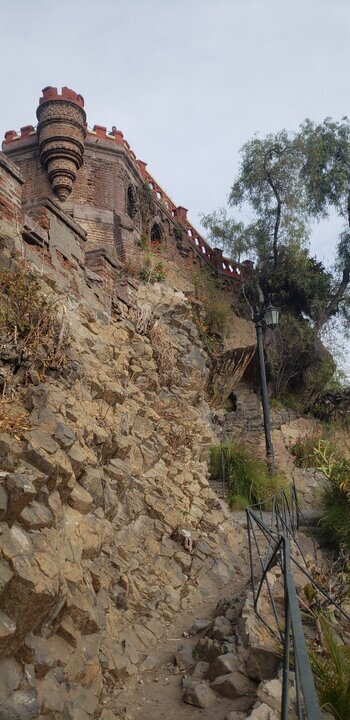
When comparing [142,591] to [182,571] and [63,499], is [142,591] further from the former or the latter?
[63,499]

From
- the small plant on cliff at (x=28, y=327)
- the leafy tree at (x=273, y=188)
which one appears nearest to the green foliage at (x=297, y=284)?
the leafy tree at (x=273, y=188)

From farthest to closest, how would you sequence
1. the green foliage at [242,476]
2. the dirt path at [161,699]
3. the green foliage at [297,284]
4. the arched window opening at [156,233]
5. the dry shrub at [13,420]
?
the arched window opening at [156,233], the green foliage at [297,284], the green foliage at [242,476], the dry shrub at [13,420], the dirt path at [161,699]

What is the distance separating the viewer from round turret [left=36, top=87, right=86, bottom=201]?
60.8 feet

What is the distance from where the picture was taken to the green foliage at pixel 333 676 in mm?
3566

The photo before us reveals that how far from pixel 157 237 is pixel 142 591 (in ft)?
Result: 58.5

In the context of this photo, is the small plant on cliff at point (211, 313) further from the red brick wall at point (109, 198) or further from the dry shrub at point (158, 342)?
the dry shrub at point (158, 342)

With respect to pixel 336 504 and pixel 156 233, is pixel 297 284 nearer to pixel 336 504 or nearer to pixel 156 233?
pixel 156 233

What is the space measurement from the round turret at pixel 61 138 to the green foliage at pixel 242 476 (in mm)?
12122

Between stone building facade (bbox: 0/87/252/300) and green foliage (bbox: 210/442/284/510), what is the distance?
8716 mm

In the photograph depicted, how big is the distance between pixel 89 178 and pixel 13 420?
16.7m

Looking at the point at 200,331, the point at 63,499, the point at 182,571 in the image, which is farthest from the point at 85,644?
the point at 200,331

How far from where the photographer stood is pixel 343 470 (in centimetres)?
862

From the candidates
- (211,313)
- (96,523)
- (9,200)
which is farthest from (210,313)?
(96,523)

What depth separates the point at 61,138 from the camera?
18.5m
